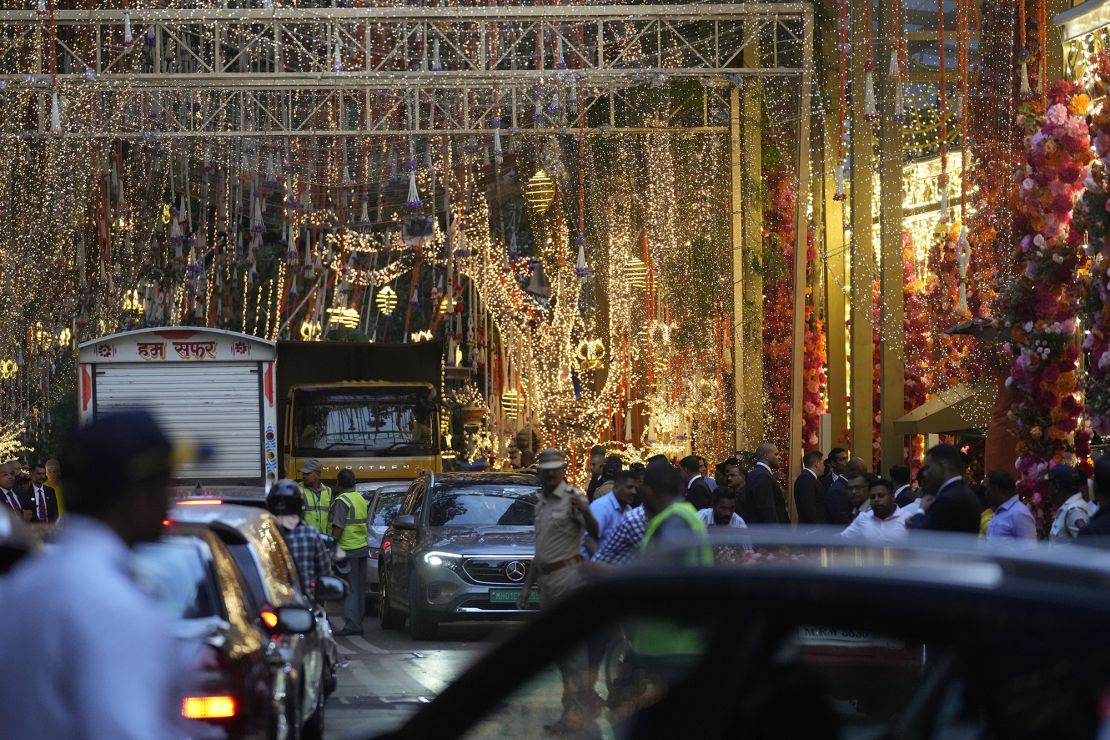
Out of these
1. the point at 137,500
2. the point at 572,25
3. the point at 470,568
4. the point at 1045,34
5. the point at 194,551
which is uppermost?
the point at 572,25

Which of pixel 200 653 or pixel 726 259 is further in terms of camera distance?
pixel 726 259

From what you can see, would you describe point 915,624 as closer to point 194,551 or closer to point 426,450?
point 194,551

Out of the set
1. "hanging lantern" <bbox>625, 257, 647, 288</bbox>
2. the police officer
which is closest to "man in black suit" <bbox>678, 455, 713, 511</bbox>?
the police officer

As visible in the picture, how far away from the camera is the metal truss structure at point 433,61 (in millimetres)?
27203

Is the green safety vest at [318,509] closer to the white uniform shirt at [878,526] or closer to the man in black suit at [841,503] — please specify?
the man in black suit at [841,503]

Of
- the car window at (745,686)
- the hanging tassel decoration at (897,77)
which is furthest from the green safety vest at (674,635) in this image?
the hanging tassel decoration at (897,77)

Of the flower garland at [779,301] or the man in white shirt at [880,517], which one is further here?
the flower garland at [779,301]

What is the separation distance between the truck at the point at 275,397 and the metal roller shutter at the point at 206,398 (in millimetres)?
14

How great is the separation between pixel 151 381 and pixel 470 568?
33.6ft

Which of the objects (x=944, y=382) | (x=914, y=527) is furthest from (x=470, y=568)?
(x=944, y=382)

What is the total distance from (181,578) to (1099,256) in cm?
759

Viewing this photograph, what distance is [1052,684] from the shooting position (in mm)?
3012

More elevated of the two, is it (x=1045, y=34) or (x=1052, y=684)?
(x=1045, y=34)

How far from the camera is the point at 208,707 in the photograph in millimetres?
7141
